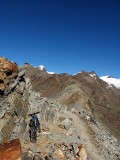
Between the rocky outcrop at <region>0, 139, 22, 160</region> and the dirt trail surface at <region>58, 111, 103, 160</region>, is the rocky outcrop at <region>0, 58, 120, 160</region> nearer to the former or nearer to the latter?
the dirt trail surface at <region>58, 111, 103, 160</region>

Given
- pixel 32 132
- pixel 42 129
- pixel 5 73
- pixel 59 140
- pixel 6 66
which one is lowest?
pixel 59 140

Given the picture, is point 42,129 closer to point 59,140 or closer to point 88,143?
point 59,140

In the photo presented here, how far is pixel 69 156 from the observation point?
22.2m

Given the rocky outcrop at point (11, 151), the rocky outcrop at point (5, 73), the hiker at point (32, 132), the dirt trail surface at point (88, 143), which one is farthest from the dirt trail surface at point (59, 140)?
the rocky outcrop at point (11, 151)

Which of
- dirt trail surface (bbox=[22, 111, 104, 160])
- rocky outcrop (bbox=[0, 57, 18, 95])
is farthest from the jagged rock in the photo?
dirt trail surface (bbox=[22, 111, 104, 160])

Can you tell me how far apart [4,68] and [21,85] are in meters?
3.38

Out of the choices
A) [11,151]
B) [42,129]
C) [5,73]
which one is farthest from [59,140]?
[11,151]

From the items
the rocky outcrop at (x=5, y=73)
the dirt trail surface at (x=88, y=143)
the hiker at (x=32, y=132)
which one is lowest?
the dirt trail surface at (x=88, y=143)

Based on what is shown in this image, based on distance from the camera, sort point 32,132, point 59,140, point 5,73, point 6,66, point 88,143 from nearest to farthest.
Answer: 1. point 6,66
2. point 5,73
3. point 32,132
4. point 59,140
5. point 88,143

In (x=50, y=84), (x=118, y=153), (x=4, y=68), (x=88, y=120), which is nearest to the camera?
(x=4, y=68)

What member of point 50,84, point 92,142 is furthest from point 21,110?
point 50,84

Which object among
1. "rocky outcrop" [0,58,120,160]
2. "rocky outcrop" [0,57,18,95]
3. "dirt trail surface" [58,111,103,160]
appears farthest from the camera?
"dirt trail surface" [58,111,103,160]

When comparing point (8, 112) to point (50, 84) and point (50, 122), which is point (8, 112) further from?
point (50, 84)

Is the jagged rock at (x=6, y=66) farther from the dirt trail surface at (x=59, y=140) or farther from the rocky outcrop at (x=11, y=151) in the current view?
the rocky outcrop at (x=11, y=151)
